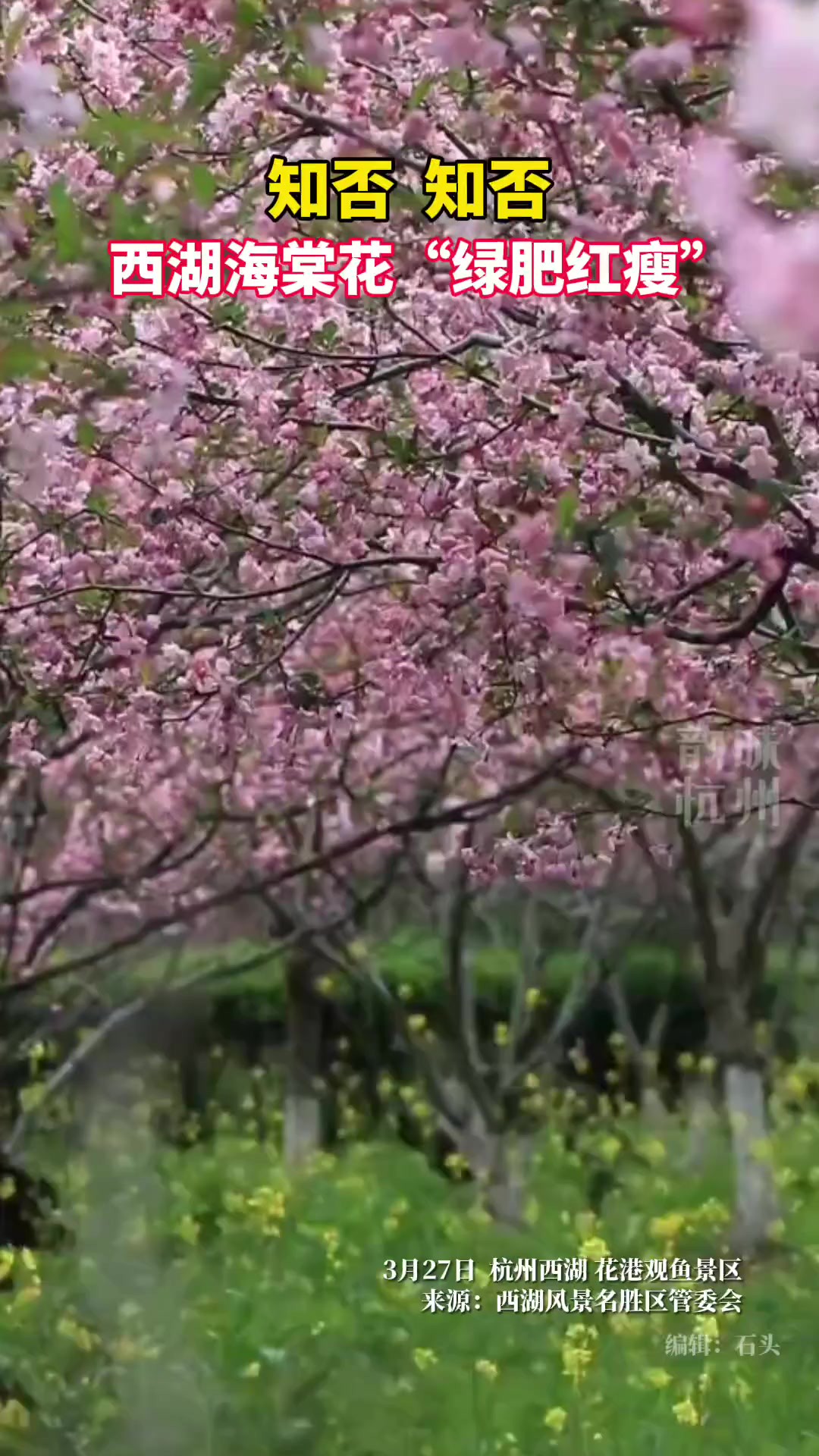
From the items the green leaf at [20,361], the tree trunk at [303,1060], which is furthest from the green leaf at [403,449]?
the tree trunk at [303,1060]

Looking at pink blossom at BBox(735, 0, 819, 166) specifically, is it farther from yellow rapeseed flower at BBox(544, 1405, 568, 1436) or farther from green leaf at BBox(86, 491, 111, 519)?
yellow rapeseed flower at BBox(544, 1405, 568, 1436)

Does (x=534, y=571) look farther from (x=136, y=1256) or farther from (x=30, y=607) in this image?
(x=136, y=1256)

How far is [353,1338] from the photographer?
2.19 meters

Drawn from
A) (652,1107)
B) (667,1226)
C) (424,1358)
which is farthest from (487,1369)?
(652,1107)

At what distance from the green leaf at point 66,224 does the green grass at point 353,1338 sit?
1.41m

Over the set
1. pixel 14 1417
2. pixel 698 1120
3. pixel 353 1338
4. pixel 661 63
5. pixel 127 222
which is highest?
pixel 661 63

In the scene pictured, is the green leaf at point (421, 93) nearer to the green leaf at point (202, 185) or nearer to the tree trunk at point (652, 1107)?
the green leaf at point (202, 185)

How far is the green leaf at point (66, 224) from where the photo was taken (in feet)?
3.53

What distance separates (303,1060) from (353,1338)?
Result: 113 cm

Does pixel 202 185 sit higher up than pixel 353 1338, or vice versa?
pixel 202 185

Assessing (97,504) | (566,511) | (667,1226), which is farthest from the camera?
(667,1226)

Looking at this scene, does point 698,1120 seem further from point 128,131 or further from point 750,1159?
point 128,131

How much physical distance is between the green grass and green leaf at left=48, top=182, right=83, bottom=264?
141 cm

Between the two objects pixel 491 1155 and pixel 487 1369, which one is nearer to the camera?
pixel 487 1369
